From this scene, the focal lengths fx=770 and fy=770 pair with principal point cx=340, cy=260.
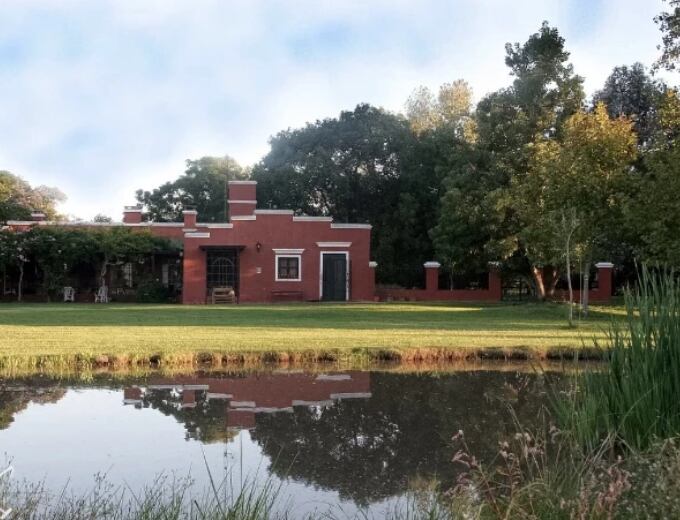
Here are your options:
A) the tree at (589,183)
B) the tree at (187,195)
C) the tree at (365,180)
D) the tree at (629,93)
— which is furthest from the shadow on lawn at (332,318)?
the tree at (187,195)

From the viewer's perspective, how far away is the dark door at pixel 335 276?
31266 millimetres

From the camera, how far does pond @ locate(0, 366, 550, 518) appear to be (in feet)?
20.0

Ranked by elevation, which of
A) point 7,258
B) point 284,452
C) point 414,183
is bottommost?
point 284,452

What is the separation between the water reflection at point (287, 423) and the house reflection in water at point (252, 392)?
0.02 m

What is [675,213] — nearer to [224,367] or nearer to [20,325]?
[224,367]

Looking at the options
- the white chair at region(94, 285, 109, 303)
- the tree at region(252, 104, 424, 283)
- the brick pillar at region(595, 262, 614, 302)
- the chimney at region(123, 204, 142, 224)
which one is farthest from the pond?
the chimney at region(123, 204, 142, 224)

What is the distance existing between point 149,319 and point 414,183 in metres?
20.1

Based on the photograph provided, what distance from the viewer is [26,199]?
Result: 155ft

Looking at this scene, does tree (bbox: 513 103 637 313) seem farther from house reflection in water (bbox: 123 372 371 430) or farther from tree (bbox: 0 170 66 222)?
tree (bbox: 0 170 66 222)

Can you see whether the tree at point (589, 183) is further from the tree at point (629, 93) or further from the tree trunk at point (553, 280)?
the tree at point (629, 93)

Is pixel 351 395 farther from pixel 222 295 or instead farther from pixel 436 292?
pixel 436 292

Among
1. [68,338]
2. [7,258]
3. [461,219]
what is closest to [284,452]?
[68,338]

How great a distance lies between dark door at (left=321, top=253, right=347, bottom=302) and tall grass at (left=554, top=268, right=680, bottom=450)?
25226mm

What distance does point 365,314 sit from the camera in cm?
2253
